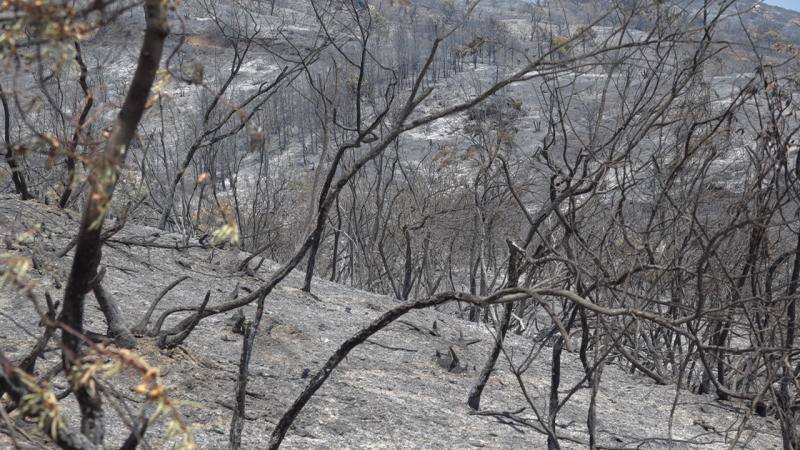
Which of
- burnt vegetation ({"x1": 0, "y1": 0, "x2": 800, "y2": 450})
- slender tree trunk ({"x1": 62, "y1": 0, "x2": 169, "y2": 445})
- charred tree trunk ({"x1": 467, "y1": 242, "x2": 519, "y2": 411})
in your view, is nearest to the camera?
slender tree trunk ({"x1": 62, "y1": 0, "x2": 169, "y2": 445})

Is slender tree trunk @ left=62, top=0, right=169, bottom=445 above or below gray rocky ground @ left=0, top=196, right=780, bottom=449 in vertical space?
above

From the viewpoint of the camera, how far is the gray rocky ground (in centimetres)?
345

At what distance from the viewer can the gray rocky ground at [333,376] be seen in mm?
3453

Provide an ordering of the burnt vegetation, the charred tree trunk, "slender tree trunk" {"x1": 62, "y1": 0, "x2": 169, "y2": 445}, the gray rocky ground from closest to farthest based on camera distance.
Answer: "slender tree trunk" {"x1": 62, "y1": 0, "x2": 169, "y2": 445}, the burnt vegetation, the gray rocky ground, the charred tree trunk

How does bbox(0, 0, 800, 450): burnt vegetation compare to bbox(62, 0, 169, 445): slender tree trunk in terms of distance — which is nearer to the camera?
bbox(62, 0, 169, 445): slender tree trunk

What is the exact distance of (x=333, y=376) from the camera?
4199 mm

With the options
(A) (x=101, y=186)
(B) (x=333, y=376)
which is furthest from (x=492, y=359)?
(A) (x=101, y=186)

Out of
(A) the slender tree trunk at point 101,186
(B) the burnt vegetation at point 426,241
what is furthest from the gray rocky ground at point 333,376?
(A) the slender tree trunk at point 101,186

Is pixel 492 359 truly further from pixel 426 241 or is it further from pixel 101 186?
pixel 426 241

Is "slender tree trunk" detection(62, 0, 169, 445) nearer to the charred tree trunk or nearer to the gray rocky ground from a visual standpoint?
the gray rocky ground

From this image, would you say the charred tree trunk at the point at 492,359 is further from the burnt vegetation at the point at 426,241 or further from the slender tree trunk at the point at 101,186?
the slender tree trunk at the point at 101,186

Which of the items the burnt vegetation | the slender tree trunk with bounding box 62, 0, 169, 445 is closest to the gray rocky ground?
the burnt vegetation

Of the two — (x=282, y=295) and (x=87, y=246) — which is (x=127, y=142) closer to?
(x=87, y=246)

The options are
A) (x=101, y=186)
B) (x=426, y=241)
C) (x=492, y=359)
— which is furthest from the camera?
(x=426, y=241)
